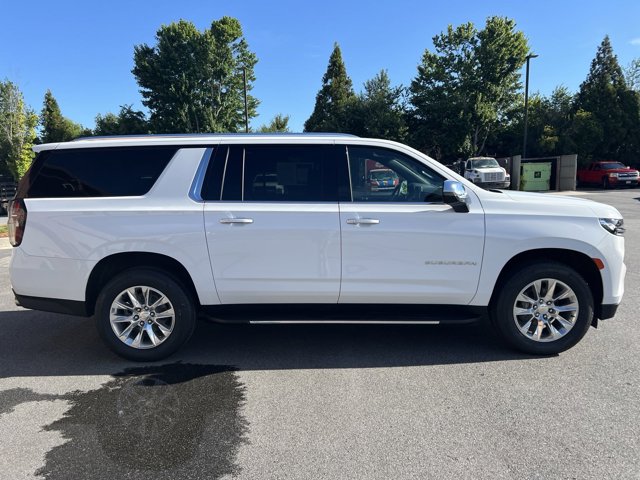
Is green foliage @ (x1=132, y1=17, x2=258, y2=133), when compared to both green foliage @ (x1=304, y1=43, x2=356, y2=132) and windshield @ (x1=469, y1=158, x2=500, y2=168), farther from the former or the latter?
windshield @ (x1=469, y1=158, x2=500, y2=168)

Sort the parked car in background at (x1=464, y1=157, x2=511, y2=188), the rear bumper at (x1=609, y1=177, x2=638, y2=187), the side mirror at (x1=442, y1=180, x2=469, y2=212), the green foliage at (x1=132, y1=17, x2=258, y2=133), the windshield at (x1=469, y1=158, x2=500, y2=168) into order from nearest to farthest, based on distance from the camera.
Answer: the side mirror at (x1=442, y1=180, x2=469, y2=212) → the parked car in background at (x1=464, y1=157, x2=511, y2=188) → the windshield at (x1=469, y1=158, x2=500, y2=168) → the rear bumper at (x1=609, y1=177, x2=638, y2=187) → the green foliage at (x1=132, y1=17, x2=258, y2=133)

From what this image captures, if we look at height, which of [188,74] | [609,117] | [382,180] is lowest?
[382,180]

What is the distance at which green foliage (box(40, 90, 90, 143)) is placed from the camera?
180 ft

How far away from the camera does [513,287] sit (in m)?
3.98

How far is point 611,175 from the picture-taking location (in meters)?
29.2

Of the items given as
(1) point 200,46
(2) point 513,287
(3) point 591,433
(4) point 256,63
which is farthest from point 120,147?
(4) point 256,63

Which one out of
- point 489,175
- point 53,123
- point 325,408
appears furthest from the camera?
point 53,123

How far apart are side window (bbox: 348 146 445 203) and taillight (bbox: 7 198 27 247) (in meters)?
2.88

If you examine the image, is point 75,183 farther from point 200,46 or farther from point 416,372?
point 200,46

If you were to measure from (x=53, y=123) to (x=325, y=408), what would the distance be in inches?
2503

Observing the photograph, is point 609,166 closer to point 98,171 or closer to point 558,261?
point 558,261

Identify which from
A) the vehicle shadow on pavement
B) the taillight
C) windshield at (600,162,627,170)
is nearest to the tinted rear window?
the taillight

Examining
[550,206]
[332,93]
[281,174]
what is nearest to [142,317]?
[281,174]

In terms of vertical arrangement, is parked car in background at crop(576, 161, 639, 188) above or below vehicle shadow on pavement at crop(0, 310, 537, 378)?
above
